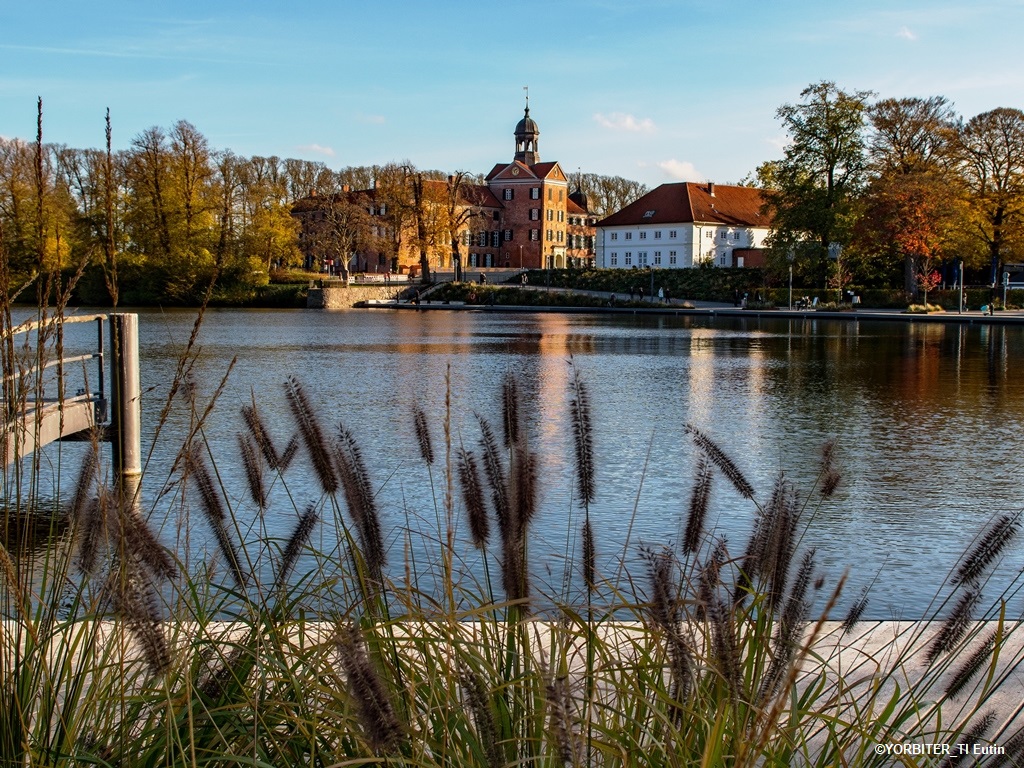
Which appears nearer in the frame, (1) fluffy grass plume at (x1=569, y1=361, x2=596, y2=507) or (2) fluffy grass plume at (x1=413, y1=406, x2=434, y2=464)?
(1) fluffy grass plume at (x1=569, y1=361, x2=596, y2=507)

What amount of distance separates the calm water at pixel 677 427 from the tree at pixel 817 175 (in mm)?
21795

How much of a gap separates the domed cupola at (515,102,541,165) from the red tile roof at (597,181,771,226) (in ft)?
32.0

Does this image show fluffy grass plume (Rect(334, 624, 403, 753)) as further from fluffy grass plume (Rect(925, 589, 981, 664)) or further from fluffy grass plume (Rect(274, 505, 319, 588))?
fluffy grass plume (Rect(925, 589, 981, 664))

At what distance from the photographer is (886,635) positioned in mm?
3645

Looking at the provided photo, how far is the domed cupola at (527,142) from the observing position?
91.8 metres

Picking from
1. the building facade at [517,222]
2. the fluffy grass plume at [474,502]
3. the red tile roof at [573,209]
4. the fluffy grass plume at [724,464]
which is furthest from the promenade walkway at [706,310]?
the fluffy grass plume at [474,502]

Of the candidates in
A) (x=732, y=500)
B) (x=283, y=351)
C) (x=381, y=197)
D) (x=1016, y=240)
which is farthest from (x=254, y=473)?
(x=381, y=197)

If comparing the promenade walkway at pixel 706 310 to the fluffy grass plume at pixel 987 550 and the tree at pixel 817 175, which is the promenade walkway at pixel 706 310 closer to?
the tree at pixel 817 175

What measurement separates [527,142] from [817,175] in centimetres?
4179

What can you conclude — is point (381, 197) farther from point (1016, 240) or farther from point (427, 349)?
point (427, 349)

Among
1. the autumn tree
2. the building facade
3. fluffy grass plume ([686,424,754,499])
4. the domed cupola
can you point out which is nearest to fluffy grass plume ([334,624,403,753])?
fluffy grass plume ([686,424,754,499])

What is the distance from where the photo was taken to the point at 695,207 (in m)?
80.6

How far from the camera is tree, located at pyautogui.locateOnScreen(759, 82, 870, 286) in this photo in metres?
52.4

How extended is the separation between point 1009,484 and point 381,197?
218ft
